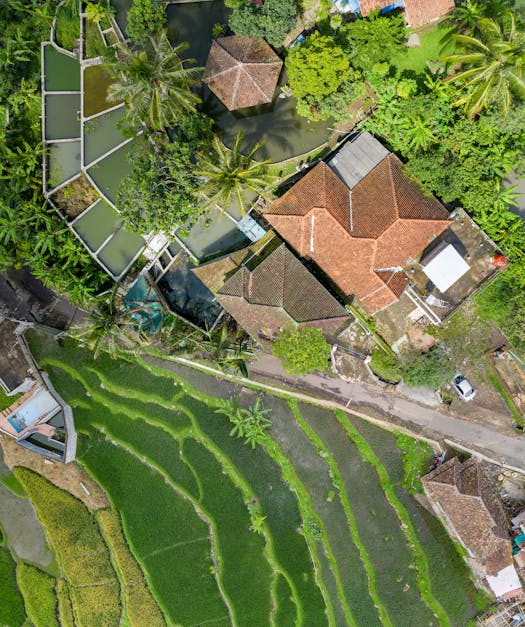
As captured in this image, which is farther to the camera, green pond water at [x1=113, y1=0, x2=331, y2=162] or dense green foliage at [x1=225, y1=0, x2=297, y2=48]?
green pond water at [x1=113, y1=0, x2=331, y2=162]

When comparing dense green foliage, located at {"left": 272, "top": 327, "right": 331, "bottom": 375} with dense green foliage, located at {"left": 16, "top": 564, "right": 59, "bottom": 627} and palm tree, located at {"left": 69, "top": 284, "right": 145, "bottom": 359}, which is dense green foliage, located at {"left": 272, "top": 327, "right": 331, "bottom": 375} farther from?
dense green foliage, located at {"left": 16, "top": 564, "right": 59, "bottom": 627}

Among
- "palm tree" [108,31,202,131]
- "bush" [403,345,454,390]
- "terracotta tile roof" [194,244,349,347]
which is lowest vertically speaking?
"bush" [403,345,454,390]

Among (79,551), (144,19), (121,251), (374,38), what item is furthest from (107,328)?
(374,38)

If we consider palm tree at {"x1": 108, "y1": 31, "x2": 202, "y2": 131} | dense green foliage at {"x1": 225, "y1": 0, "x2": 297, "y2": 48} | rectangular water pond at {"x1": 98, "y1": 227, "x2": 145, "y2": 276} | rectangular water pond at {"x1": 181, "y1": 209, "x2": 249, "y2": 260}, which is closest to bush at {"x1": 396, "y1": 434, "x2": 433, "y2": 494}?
rectangular water pond at {"x1": 181, "y1": 209, "x2": 249, "y2": 260}

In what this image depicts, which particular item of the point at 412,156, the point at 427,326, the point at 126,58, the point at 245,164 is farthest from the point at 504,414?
the point at 126,58

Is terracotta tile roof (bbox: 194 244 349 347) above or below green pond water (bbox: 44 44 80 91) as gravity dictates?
below

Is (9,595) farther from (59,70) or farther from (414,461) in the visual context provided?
(59,70)
